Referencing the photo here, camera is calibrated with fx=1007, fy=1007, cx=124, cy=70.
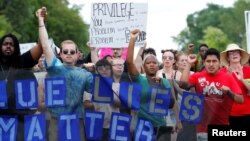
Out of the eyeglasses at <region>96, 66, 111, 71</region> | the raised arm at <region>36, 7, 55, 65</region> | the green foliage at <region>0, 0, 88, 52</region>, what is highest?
the raised arm at <region>36, 7, 55, 65</region>

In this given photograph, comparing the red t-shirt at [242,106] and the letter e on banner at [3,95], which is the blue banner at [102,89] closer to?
the letter e on banner at [3,95]

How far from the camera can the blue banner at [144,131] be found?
11.8 m

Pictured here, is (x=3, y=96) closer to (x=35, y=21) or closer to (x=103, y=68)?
(x=103, y=68)

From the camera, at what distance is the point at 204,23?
155 meters

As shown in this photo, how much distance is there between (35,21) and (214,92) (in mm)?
46956

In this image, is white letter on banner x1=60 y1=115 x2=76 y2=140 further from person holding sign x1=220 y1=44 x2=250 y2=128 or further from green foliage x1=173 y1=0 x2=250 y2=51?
green foliage x1=173 y1=0 x2=250 y2=51

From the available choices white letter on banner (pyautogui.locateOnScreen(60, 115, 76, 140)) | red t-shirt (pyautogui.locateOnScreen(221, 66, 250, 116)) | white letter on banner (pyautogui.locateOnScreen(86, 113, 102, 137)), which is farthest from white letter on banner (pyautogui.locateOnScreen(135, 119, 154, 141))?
red t-shirt (pyautogui.locateOnScreen(221, 66, 250, 116))

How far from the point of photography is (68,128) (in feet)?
37.7

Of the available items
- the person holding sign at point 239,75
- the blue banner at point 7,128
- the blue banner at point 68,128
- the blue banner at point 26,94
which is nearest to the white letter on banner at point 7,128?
the blue banner at point 7,128

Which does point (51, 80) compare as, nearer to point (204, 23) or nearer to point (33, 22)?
point (33, 22)

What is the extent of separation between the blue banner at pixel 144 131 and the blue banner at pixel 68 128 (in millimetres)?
743

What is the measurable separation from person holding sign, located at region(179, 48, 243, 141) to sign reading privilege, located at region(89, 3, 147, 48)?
1772 mm

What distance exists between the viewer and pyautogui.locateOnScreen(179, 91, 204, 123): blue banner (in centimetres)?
1208

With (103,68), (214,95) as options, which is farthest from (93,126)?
(214,95)
